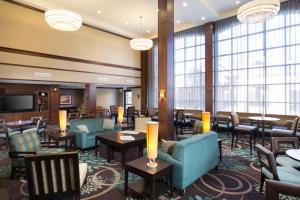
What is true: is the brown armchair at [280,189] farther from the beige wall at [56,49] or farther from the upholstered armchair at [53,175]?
the beige wall at [56,49]

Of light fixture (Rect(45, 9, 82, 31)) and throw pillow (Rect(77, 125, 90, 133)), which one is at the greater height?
light fixture (Rect(45, 9, 82, 31))

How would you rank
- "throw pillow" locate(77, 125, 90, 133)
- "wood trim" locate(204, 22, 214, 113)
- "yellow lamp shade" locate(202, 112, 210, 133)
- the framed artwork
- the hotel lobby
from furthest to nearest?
the framed artwork < "wood trim" locate(204, 22, 214, 113) < "throw pillow" locate(77, 125, 90, 133) < "yellow lamp shade" locate(202, 112, 210, 133) < the hotel lobby

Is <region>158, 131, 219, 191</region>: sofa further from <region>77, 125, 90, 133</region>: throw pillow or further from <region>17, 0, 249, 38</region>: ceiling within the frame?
<region>17, 0, 249, 38</region>: ceiling

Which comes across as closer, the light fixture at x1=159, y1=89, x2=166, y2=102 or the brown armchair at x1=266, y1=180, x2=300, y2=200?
the brown armchair at x1=266, y1=180, x2=300, y2=200

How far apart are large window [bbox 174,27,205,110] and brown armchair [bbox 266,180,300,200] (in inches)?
299

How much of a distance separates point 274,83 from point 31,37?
967cm

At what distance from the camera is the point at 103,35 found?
9.49 meters

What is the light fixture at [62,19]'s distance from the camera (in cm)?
502

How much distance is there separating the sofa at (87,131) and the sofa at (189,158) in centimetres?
290

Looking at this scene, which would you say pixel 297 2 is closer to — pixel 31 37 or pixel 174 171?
pixel 174 171

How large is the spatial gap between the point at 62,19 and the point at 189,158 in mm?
5035

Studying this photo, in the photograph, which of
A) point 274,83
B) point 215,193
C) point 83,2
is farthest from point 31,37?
point 274,83

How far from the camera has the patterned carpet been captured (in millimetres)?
2898

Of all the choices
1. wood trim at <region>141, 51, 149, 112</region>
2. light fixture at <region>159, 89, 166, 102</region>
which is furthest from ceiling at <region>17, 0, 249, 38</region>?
light fixture at <region>159, 89, 166, 102</region>
